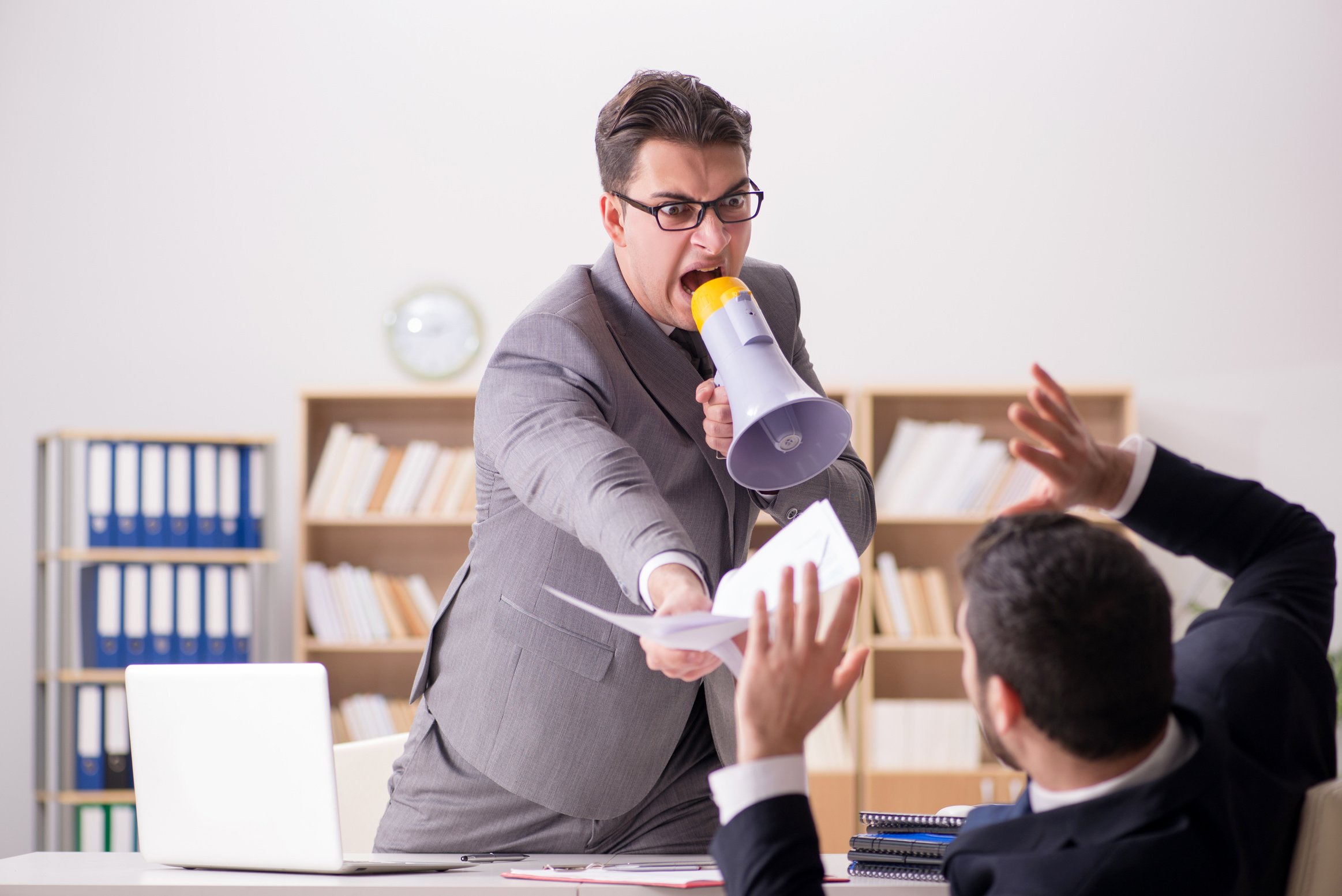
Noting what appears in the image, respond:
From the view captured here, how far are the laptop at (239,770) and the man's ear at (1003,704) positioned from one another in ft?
2.37

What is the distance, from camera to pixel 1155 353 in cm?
470

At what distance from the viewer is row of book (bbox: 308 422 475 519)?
14.1 feet

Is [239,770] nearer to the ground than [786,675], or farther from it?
nearer to the ground

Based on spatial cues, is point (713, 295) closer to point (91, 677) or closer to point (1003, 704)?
point (1003, 704)

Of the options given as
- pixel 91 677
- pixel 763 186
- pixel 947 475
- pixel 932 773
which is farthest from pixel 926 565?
pixel 91 677

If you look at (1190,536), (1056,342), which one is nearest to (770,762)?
(1190,536)

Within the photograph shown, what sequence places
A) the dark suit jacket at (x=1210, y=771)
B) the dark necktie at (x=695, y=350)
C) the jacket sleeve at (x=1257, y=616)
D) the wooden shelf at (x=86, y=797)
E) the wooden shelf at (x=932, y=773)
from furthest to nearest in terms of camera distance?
the wooden shelf at (x=932, y=773)
the wooden shelf at (x=86, y=797)
the dark necktie at (x=695, y=350)
the jacket sleeve at (x=1257, y=616)
the dark suit jacket at (x=1210, y=771)

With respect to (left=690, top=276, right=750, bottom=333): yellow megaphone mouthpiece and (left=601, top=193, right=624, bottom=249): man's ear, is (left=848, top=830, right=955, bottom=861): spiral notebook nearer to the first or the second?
(left=690, top=276, right=750, bottom=333): yellow megaphone mouthpiece

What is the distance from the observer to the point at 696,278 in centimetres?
158

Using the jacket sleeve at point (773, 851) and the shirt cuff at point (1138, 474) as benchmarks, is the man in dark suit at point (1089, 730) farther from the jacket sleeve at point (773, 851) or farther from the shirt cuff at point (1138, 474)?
the shirt cuff at point (1138, 474)

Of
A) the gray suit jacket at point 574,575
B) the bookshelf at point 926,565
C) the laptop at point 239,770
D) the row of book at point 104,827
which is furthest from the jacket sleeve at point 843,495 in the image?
the row of book at point 104,827

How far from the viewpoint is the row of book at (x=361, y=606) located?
4.26 meters

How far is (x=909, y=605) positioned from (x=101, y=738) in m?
2.71

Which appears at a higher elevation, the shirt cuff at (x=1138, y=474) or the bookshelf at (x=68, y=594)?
the shirt cuff at (x=1138, y=474)
